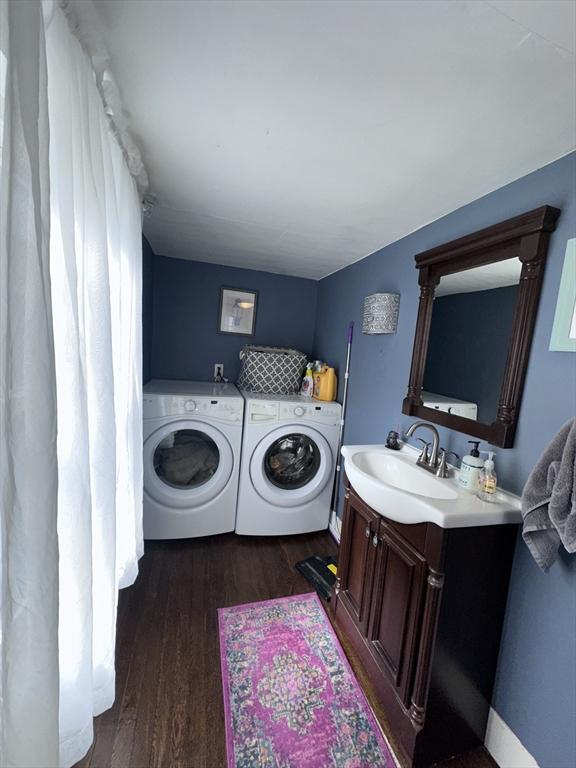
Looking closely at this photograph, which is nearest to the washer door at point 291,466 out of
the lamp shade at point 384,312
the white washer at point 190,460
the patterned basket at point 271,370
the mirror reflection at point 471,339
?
the white washer at point 190,460

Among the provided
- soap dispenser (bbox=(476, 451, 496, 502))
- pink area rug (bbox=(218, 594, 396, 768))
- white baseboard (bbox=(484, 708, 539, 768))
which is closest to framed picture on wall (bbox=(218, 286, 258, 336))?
pink area rug (bbox=(218, 594, 396, 768))

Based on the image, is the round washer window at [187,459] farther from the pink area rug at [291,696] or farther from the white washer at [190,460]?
the pink area rug at [291,696]

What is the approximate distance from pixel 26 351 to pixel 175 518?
1931 mm

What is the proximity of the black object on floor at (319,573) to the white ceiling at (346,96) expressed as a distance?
215cm

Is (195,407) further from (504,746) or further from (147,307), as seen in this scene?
(504,746)

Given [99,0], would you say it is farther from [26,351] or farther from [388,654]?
[388,654]

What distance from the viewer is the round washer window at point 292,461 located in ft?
8.04

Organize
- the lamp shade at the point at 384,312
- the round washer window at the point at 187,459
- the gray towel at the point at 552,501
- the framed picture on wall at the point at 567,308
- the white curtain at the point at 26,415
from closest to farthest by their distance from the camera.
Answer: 1. the white curtain at the point at 26,415
2. the gray towel at the point at 552,501
3. the framed picture on wall at the point at 567,308
4. the lamp shade at the point at 384,312
5. the round washer window at the point at 187,459

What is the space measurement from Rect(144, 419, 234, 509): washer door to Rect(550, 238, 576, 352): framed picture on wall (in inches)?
73.4

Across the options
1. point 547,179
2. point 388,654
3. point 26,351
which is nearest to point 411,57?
point 547,179

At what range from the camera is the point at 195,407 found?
2.16 m

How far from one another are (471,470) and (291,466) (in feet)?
4.93

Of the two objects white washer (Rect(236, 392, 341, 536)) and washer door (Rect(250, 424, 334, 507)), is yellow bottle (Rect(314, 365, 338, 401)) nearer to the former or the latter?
white washer (Rect(236, 392, 341, 536))

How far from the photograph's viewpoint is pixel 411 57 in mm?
793
